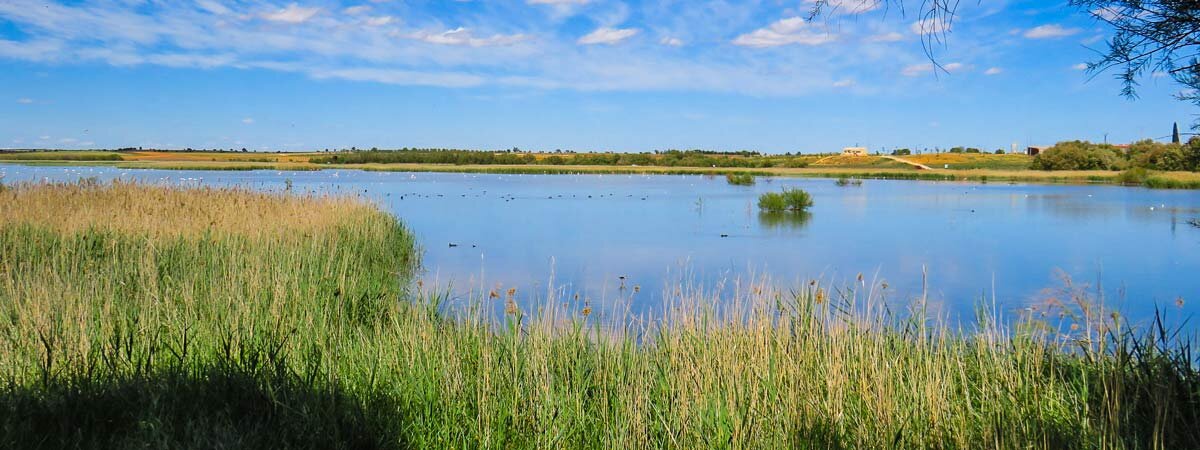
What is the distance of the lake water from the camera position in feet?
33.6

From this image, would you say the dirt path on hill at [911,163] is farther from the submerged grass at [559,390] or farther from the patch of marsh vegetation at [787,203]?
the submerged grass at [559,390]

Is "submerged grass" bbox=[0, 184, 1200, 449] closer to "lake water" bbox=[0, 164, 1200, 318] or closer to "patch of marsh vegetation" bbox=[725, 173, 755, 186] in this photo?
"lake water" bbox=[0, 164, 1200, 318]

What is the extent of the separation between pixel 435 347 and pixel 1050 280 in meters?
9.11

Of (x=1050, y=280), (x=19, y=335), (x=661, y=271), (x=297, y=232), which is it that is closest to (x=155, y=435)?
(x=19, y=335)

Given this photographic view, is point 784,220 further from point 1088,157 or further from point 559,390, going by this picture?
point 1088,157

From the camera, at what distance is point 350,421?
12.5ft

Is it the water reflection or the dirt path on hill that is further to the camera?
the dirt path on hill

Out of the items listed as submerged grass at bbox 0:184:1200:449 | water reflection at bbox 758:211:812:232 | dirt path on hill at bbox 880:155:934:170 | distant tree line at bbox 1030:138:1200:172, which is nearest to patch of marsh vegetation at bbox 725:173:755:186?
distant tree line at bbox 1030:138:1200:172

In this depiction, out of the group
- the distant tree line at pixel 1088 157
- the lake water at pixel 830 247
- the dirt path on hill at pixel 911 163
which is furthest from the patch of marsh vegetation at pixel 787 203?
the dirt path on hill at pixel 911 163

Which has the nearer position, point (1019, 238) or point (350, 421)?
point (350, 421)

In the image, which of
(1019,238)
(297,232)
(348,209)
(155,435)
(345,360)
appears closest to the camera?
(155,435)

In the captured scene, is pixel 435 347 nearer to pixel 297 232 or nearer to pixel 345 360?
pixel 345 360

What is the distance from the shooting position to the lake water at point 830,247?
1023cm

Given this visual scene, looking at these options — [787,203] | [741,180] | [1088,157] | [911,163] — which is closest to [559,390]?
[787,203]
